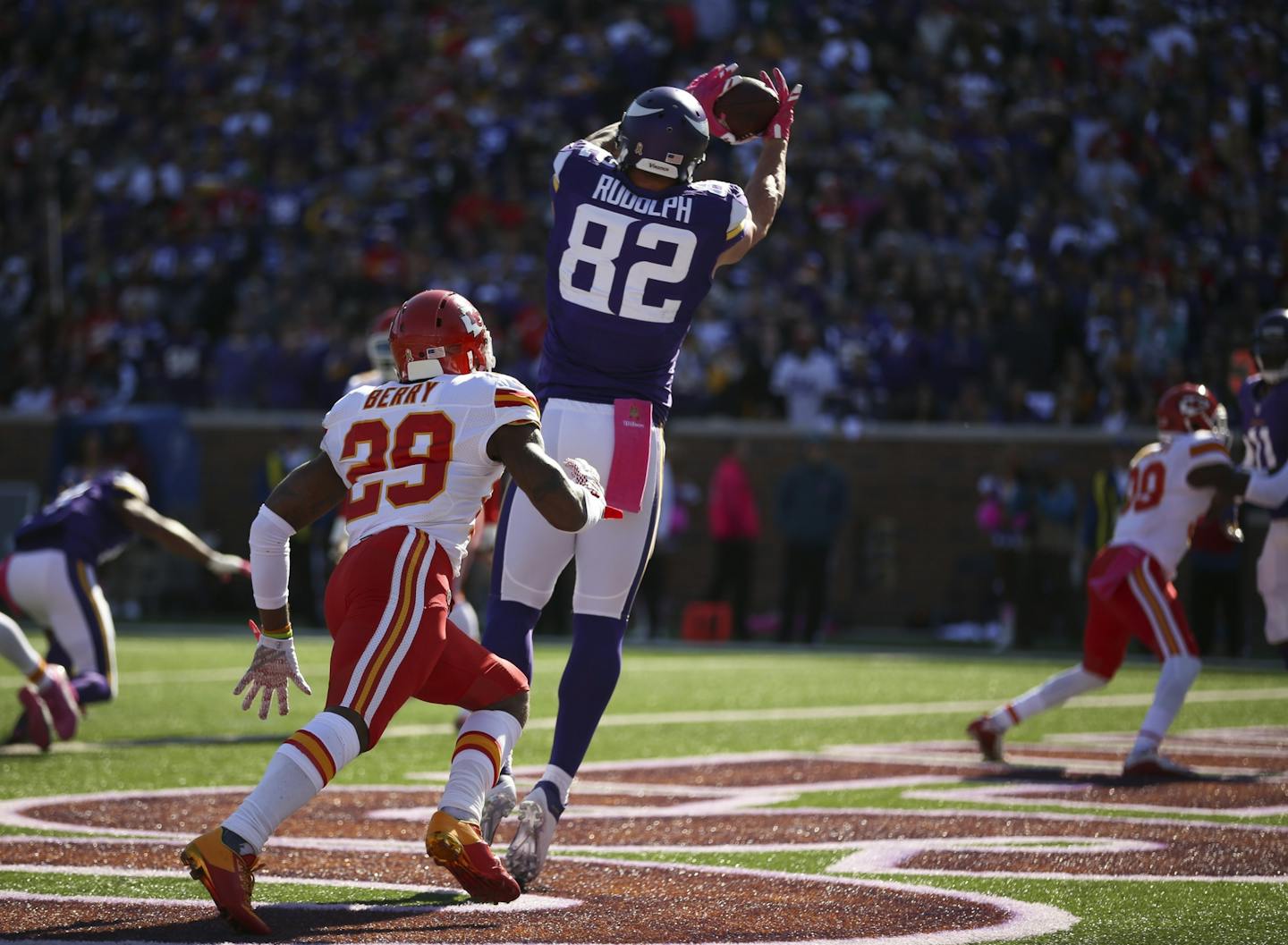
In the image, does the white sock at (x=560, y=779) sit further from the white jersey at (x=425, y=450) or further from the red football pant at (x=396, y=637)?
the white jersey at (x=425, y=450)

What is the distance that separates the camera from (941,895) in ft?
15.7

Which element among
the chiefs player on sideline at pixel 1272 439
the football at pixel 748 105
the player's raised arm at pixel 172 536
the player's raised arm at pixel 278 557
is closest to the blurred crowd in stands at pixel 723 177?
the chiefs player on sideline at pixel 1272 439

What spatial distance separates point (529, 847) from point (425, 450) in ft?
3.39

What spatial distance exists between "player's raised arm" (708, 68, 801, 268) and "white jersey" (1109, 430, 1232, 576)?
3077mm

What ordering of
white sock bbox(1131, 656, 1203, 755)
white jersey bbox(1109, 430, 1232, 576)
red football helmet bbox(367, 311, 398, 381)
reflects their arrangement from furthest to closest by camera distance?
red football helmet bbox(367, 311, 398, 381) → white jersey bbox(1109, 430, 1232, 576) → white sock bbox(1131, 656, 1203, 755)

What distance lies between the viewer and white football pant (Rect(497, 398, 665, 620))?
5223 mm

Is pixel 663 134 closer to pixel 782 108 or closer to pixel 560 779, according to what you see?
pixel 782 108

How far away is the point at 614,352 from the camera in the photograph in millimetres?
5289

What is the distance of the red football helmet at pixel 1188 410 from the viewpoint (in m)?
8.29

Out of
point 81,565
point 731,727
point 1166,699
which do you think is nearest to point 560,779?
point 1166,699

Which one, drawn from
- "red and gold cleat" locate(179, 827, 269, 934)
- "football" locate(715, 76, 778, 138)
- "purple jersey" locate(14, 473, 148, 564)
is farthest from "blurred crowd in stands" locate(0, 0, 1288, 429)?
"red and gold cleat" locate(179, 827, 269, 934)

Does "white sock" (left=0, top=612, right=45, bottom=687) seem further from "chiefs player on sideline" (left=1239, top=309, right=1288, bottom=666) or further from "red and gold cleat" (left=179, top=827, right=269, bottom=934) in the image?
"chiefs player on sideline" (left=1239, top=309, right=1288, bottom=666)

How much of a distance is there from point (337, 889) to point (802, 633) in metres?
12.7

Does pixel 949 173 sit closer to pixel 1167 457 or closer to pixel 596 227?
pixel 1167 457
